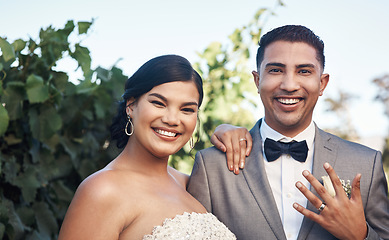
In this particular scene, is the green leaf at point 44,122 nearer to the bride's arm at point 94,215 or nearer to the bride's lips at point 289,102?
the bride's arm at point 94,215

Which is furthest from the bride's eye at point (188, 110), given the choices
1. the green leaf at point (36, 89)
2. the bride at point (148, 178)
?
the green leaf at point (36, 89)

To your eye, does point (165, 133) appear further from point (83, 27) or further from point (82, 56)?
point (83, 27)

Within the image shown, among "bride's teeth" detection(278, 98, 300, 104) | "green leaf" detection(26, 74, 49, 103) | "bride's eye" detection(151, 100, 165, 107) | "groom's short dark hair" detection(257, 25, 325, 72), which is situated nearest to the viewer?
"bride's eye" detection(151, 100, 165, 107)

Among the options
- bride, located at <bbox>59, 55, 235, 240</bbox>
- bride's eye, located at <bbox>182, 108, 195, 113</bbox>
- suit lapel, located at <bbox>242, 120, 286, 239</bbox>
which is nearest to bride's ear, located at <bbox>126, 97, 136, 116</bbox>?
bride, located at <bbox>59, 55, 235, 240</bbox>

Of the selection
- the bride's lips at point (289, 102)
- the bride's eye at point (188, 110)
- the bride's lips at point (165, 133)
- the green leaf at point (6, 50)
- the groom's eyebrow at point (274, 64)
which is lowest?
the bride's lips at point (165, 133)

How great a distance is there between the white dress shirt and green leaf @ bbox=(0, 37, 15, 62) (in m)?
1.92

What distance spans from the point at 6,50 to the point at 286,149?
211 centimetres

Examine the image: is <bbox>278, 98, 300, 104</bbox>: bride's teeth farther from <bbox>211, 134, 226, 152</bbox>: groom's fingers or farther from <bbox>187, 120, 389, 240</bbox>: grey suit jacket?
<bbox>211, 134, 226, 152</bbox>: groom's fingers

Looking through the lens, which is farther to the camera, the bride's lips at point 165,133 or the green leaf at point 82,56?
the green leaf at point 82,56

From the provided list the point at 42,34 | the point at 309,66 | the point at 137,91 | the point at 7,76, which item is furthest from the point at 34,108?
the point at 309,66

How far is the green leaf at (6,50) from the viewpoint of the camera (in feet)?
Answer: 10.1

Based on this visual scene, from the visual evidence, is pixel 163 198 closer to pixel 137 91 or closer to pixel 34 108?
pixel 137 91

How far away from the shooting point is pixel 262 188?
3006 mm

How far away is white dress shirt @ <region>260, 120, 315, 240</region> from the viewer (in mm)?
2953
